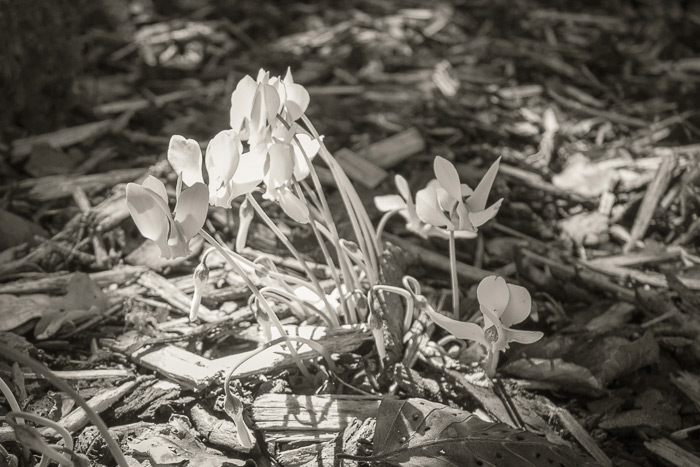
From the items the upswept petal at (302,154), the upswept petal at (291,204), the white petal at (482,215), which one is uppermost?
the upswept petal at (302,154)

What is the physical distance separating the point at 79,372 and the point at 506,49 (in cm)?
272

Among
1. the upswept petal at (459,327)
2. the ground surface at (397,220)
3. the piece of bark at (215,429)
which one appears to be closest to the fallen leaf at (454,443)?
the ground surface at (397,220)

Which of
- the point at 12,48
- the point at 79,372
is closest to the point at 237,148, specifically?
the point at 79,372

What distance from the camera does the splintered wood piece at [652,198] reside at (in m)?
2.47

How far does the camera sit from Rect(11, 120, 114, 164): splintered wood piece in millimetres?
2836

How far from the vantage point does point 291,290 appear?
1.98 m

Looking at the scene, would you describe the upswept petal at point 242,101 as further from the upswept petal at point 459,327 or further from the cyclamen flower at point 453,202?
the upswept petal at point 459,327

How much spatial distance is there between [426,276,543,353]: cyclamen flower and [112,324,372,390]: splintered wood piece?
35 centimetres

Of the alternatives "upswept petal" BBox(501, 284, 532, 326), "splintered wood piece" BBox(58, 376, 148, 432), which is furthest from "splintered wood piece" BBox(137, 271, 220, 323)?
"upswept petal" BBox(501, 284, 532, 326)

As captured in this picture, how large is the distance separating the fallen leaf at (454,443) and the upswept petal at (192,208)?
0.59 m

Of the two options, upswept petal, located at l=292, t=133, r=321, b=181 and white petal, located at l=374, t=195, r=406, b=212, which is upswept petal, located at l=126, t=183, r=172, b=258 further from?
white petal, located at l=374, t=195, r=406, b=212

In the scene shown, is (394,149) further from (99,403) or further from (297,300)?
(99,403)

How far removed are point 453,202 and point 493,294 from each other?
0.78ft

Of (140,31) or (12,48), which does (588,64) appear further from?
(12,48)
